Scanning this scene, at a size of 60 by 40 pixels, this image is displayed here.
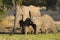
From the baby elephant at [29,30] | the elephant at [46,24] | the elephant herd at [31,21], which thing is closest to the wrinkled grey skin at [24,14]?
the elephant herd at [31,21]

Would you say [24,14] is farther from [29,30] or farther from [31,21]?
[29,30]

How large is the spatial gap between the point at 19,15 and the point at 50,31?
11.2 ft

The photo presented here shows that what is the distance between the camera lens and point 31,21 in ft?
62.7

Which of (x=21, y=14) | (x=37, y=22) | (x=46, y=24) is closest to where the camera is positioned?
(x=21, y=14)

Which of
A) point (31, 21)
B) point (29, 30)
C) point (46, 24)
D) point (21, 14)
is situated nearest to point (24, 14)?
point (21, 14)

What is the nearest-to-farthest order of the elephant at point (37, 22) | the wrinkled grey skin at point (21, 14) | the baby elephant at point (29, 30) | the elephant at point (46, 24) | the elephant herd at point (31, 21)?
the wrinkled grey skin at point (21, 14), the elephant herd at point (31, 21), the baby elephant at point (29, 30), the elephant at point (37, 22), the elephant at point (46, 24)

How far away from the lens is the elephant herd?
60.9 ft

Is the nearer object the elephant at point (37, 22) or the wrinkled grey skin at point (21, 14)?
the wrinkled grey skin at point (21, 14)

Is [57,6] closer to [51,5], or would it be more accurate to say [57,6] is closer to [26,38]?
[51,5]

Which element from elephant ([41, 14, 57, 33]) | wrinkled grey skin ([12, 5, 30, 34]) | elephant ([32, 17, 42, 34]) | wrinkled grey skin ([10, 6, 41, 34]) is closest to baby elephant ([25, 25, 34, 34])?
wrinkled grey skin ([10, 6, 41, 34])

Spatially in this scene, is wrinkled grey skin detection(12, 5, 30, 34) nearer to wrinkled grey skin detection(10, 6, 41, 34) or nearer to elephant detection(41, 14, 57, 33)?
wrinkled grey skin detection(10, 6, 41, 34)

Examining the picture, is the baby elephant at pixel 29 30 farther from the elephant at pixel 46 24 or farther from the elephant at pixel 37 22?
the elephant at pixel 46 24

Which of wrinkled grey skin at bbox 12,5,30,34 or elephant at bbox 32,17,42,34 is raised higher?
wrinkled grey skin at bbox 12,5,30,34

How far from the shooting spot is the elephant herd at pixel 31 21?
60.9 ft
